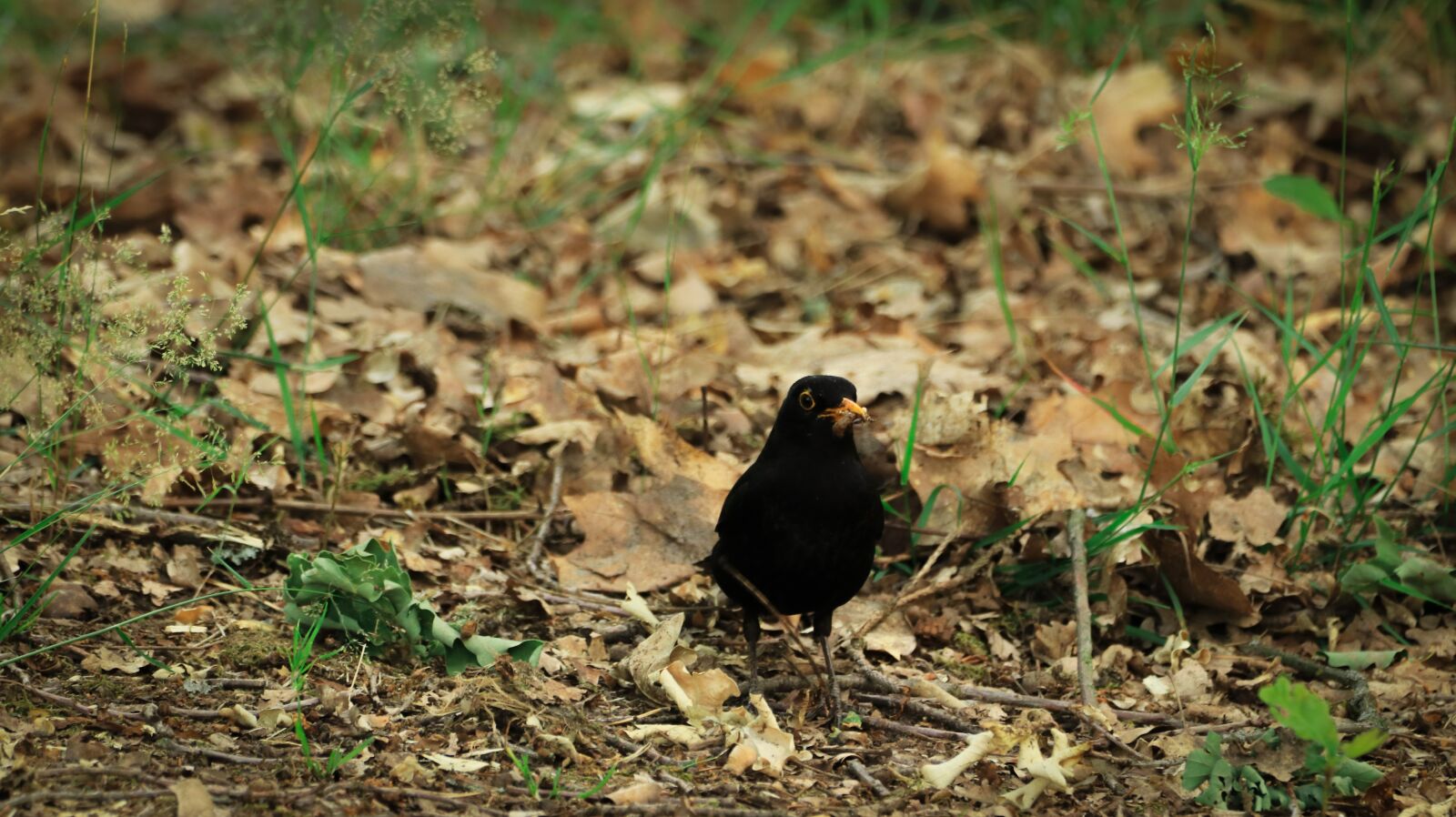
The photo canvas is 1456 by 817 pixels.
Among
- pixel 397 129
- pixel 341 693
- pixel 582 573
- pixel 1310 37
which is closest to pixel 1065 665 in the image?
pixel 582 573

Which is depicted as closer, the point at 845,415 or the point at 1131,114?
the point at 845,415

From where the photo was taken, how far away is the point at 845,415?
360 cm

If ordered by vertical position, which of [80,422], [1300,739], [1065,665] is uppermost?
[80,422]

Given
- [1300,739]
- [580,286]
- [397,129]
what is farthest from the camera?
[397,129]

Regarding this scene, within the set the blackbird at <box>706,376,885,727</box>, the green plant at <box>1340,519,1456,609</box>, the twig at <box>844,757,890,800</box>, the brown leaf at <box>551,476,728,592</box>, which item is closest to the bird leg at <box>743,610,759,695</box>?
the blackbird at <box>706,376,885,727</box>

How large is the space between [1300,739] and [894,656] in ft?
3.76

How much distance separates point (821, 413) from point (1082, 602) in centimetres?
96

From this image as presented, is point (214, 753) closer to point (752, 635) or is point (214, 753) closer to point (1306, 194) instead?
point (752, 635)

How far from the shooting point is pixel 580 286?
5.95 metres

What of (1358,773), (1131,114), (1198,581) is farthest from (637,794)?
(1131,114)

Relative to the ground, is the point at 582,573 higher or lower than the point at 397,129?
lower

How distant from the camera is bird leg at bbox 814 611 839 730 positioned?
140 inches

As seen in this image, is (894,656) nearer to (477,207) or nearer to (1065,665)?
(1065,665)

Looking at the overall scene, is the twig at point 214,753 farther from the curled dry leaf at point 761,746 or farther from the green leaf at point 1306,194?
the green leaf at point 1306,194
